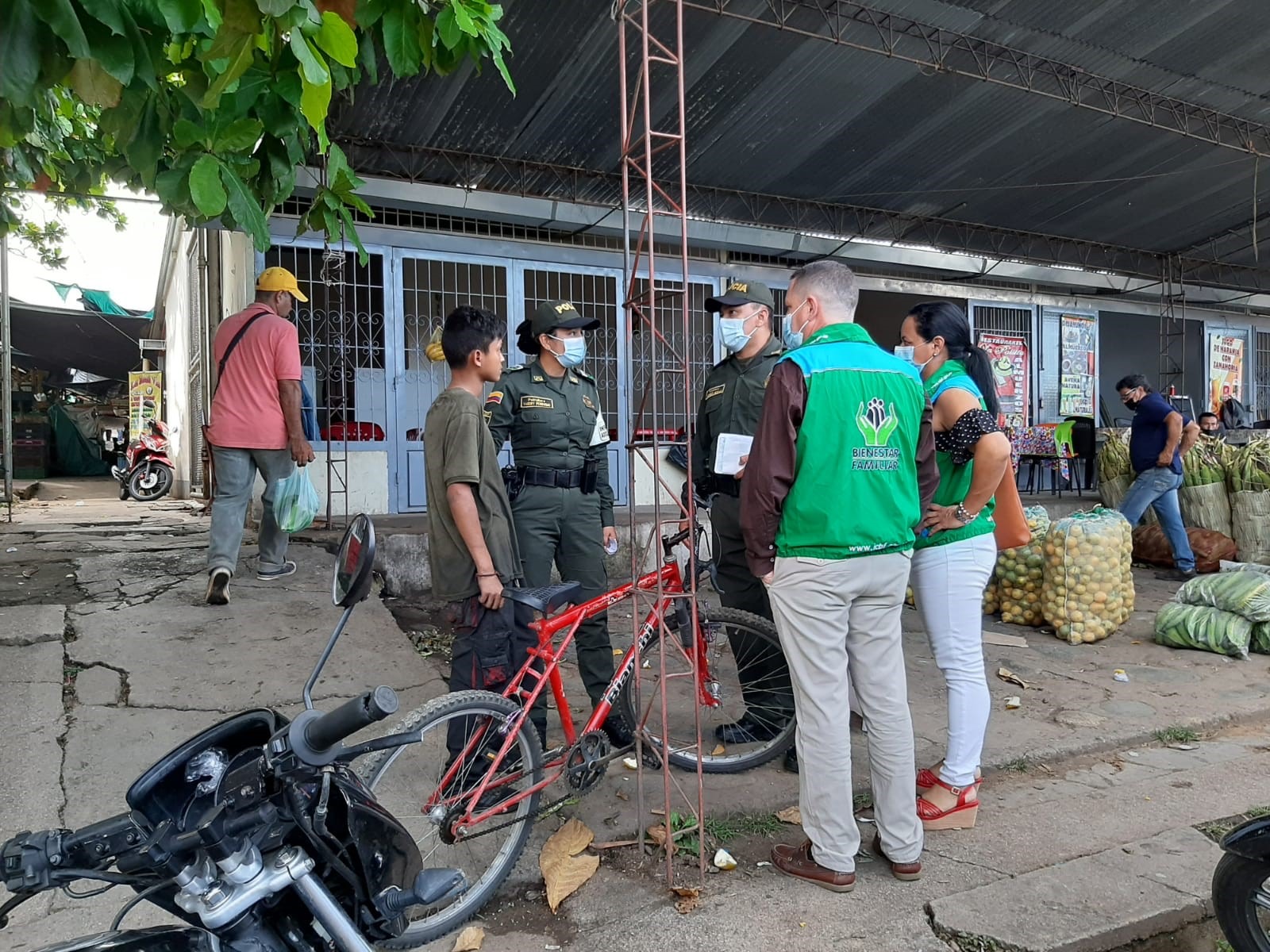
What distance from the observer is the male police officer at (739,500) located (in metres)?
3.54

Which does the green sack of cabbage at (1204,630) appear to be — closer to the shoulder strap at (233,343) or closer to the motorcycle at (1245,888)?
the motorcycle at (1245,888)

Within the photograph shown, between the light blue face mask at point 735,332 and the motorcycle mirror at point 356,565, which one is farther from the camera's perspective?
the light blue face mask at point 735,332

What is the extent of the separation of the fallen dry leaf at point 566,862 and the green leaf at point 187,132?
7.68ft

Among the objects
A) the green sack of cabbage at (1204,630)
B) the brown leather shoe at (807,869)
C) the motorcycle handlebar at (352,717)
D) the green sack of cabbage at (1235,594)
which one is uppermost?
the motorcycle handlebar at (352,717)

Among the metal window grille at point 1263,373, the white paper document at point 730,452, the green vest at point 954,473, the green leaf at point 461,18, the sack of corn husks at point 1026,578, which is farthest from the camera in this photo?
the metal window grille at point 1263,373

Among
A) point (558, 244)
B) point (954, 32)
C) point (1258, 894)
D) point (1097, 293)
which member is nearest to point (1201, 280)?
point (1097, 293)

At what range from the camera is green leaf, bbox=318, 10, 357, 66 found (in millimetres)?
1755

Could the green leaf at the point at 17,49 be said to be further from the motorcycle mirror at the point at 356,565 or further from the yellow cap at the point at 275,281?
the yellow cap at the point at 275,281

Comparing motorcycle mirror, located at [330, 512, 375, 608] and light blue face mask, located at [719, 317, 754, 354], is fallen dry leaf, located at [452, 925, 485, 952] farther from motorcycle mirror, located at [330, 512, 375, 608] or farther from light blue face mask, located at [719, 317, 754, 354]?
light blue face mask, located at [719, 317, 754, 354]

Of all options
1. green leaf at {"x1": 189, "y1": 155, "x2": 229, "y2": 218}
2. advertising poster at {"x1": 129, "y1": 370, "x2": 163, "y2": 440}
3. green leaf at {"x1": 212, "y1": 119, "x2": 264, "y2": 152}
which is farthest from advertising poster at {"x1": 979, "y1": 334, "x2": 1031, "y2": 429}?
advertising poster at {"x1": 129, "y1": 370, "x2": 163, "y2": 440}

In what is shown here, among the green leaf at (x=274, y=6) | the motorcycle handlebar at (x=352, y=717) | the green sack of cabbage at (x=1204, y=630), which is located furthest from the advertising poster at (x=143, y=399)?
the motorcycle handlebar at (x=352, y=717)

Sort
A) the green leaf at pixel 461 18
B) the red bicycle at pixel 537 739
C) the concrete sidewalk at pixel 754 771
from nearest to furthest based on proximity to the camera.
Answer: the green leaf at pixel 461 18, the concrete sidewalk at pixel 754 771, the red bicycle at pixel 537 739

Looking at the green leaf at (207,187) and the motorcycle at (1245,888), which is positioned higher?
the green leaf at (207,187)

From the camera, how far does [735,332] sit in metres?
3.69
